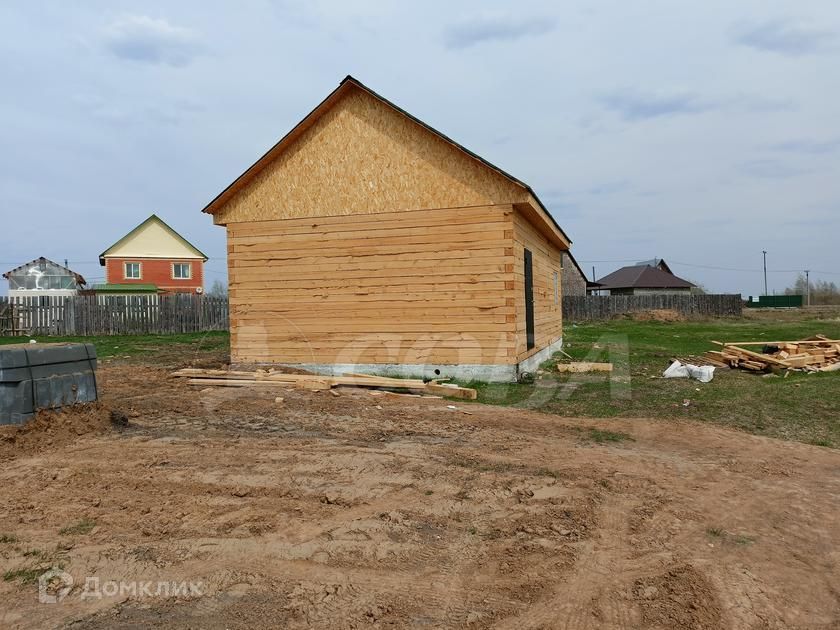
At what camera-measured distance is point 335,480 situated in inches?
222

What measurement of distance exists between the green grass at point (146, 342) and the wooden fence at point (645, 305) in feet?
76.4

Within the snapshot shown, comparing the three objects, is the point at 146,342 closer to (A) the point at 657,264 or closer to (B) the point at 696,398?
(B) the point at 696,398

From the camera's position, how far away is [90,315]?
24766 millimetres

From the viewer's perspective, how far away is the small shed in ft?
153

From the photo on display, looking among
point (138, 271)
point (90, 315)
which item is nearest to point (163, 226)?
point (138, 271)

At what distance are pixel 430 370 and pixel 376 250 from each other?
2724 millimetres

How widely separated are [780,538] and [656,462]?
2.08m

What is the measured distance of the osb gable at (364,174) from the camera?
11602 millimetres

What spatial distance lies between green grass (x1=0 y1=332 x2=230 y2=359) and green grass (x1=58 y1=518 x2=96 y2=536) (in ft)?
45.8

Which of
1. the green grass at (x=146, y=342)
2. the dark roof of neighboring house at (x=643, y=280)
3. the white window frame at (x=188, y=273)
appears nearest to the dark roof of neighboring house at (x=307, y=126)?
the green grass at (x=146, y=342)

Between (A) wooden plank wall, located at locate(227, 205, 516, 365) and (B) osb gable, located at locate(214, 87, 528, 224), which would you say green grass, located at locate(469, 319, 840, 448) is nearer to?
(A) wooden plank wall, located at locate(227, 205, 516, 365)

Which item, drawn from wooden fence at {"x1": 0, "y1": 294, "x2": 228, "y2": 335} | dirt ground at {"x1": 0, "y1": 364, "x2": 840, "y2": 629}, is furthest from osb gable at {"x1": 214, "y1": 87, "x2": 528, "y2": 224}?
wooden fence at {"x1": 0, "y1": 294, "x2": 228, "y2": 335}

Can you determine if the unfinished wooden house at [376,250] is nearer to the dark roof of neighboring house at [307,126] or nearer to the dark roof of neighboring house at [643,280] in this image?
the dark roof of neighboring house at [307,126]

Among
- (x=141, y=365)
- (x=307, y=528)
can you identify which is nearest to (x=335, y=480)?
(x=307, y=528)
